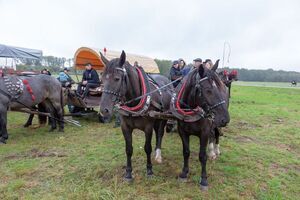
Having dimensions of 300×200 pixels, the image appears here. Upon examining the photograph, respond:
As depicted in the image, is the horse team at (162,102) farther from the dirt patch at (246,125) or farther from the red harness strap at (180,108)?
the dirt patch at (246,125)

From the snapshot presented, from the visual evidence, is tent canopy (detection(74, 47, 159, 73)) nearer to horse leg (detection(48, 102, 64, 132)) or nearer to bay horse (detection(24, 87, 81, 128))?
bay horse (detection(24, 87, 81, 128))

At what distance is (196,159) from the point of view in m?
5.03

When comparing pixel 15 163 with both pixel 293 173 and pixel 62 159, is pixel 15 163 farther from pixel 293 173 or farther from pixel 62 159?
pixel 293 173

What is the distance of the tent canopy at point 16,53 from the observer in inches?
444

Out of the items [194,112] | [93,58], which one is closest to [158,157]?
[194,112]

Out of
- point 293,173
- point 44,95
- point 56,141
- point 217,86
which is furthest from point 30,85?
point 293,173

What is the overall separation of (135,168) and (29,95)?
385cm

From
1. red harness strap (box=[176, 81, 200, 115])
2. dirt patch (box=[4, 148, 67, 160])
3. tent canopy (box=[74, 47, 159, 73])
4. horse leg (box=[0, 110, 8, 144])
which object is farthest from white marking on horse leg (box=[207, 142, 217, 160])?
horse leg (box=[0, 110, 8, 144])

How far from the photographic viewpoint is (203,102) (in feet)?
11.2

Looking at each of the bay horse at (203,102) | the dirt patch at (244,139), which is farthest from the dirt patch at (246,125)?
the bay horse at (203,102)

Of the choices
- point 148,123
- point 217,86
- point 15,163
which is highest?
point 217,86

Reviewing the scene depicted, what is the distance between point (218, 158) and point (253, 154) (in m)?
0.91

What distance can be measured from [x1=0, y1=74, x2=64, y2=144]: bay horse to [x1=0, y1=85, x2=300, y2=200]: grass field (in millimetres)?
631

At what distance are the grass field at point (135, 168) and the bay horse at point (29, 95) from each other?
0.63 metres
